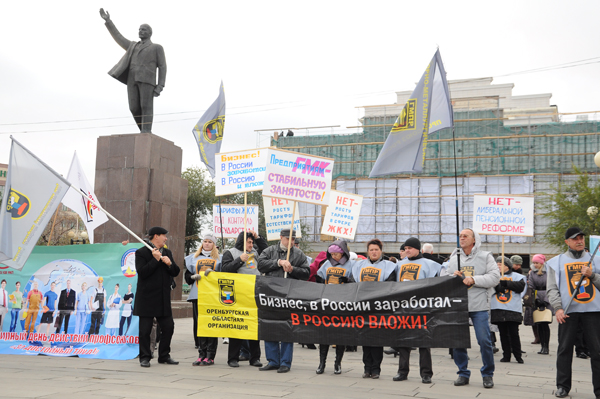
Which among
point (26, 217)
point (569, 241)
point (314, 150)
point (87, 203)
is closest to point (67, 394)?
point (26, 217)

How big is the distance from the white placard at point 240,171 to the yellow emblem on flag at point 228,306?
57.9 inches

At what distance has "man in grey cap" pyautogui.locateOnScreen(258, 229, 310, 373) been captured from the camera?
26.1 ft

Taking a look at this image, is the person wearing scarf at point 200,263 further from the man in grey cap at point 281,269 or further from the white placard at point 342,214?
the white placard at point 342,214

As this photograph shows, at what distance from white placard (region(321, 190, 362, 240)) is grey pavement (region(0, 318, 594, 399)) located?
6640 mm

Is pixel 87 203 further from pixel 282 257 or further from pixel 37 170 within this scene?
pixel 282 257

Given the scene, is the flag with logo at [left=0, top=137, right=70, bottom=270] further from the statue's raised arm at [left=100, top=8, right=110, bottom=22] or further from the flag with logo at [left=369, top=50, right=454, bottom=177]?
the statue's raised arm at [left=100, top=8, right=110, bottom=22]

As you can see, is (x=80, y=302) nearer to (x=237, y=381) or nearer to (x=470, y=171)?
(x=237, y=381)

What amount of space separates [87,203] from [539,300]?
28.2ft

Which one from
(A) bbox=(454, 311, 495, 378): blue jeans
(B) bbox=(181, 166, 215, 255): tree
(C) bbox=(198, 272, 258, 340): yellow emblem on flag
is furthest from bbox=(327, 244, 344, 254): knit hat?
(B) bbox=(181, 166, 215, 255): tree

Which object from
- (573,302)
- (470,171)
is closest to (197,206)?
(470,171)

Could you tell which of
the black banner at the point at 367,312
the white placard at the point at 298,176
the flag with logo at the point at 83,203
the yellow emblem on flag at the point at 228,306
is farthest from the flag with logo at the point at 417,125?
the flag with logo at the point at 83,203

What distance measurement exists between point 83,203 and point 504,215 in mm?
7614

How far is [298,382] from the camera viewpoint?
700 cm

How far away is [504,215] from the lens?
1047cm
